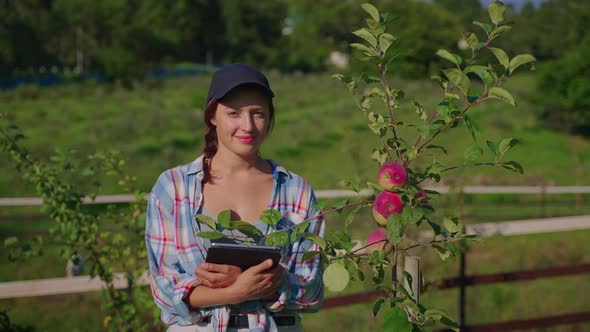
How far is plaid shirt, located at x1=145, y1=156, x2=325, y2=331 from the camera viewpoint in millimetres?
1769

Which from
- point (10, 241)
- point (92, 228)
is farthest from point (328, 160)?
point (10, 241)

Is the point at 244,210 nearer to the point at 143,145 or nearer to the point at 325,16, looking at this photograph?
the point at 143,145

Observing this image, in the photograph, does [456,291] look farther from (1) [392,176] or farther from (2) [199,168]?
(1) [392,176]

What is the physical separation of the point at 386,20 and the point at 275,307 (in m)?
0.83

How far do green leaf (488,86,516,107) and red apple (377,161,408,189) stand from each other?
26 centimetres

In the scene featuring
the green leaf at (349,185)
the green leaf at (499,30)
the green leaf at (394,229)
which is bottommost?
the green leaf at (394,229)

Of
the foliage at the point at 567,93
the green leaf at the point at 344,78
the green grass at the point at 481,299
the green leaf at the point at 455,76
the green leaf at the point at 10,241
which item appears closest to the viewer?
the green leaf at the point at 455,76

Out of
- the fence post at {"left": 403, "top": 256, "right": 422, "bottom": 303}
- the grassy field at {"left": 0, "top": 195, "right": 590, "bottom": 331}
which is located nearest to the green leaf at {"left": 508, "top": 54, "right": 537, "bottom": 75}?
the fence post at {"left": 403, "top": 256, "right": 422, "bottom": 303}

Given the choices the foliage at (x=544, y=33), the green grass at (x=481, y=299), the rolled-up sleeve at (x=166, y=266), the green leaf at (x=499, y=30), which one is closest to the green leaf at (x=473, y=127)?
the green leaf at (x=499, y=30)

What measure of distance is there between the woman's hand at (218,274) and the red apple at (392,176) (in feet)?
1.52

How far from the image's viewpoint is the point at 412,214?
144 centimetres

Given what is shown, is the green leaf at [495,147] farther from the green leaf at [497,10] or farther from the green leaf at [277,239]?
the green leaf at [277,239]

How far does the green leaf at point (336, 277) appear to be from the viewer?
4.61 feet

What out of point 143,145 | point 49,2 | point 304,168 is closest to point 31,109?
point 143,145
